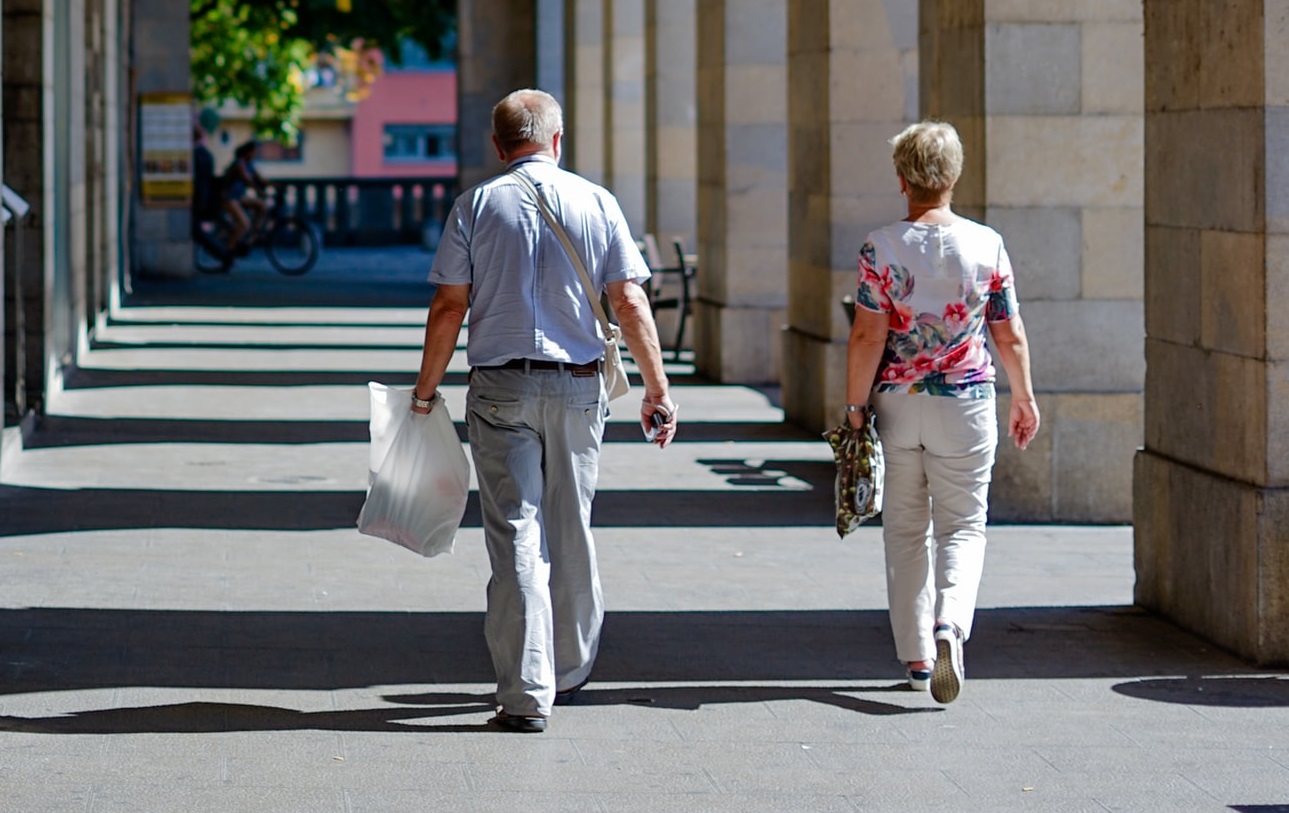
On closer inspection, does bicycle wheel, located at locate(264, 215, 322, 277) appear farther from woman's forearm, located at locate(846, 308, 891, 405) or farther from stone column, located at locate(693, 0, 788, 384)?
woman's forearm, located at locate(846, 308, 891, 405)

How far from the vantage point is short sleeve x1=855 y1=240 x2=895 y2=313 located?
6496 mm

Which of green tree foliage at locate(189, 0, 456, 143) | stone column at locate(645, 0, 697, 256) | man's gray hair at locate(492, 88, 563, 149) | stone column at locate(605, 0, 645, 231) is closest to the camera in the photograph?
man's gray hair at locate(492, 88, 563, 149)

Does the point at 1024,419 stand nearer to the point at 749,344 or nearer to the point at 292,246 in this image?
the point at 749,344

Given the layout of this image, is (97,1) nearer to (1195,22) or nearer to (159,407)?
(159,407)

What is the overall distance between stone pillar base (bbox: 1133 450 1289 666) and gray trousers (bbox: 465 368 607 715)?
6.92 ft

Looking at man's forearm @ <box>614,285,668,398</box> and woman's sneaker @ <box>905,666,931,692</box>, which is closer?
man's forearm @ <box>614,285,668,398</box>

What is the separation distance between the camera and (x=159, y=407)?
14.6m

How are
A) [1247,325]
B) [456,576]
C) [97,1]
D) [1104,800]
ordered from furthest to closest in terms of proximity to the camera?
[97,1]
[456,576]
[1247,325]
[1104,800]

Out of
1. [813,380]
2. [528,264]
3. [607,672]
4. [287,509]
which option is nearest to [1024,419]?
[607,672]

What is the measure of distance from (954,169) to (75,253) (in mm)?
10746

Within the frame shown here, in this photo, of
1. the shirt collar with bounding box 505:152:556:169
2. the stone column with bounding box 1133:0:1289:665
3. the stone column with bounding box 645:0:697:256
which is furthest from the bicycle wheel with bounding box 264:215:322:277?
the shirt collar with bounding box 505:152:556:169

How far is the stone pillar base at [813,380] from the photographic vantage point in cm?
1301

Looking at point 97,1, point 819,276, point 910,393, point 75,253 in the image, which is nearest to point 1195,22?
point 910,393

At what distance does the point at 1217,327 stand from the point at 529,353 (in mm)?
2452
